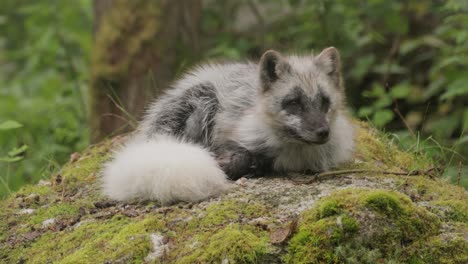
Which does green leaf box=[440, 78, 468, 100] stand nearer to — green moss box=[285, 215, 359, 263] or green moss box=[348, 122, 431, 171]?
green moss box=[348, 122, 431, 171]

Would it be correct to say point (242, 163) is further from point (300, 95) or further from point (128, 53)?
point (128, 53)

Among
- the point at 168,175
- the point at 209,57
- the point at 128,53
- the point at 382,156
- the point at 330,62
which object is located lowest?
the point at 382,156

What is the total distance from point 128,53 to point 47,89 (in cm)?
312

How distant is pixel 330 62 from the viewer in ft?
18.9

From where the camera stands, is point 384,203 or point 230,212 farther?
point 230,212

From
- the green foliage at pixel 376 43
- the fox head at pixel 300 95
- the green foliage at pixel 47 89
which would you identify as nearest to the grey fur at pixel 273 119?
the fox head at pixel 300 95

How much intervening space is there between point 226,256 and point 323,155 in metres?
2.00

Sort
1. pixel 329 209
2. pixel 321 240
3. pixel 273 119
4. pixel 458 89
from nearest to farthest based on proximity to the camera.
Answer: pixel 321 240, pixel 329 209, pixel 273 119, pixel 458 89

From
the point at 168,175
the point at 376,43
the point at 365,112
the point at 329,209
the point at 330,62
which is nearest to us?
the point at 329,209

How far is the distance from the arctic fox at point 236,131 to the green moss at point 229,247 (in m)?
0.77

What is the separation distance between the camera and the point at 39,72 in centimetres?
1258

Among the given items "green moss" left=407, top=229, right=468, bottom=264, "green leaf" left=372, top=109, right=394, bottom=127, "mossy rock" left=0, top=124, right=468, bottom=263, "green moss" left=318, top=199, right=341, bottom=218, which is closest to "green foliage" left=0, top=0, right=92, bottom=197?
"mossy rock" left=0, top=124, right=468, bottom=263

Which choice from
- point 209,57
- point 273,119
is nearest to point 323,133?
point 273,119

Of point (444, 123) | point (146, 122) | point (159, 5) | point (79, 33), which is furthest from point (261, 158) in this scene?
point (79, 33)
